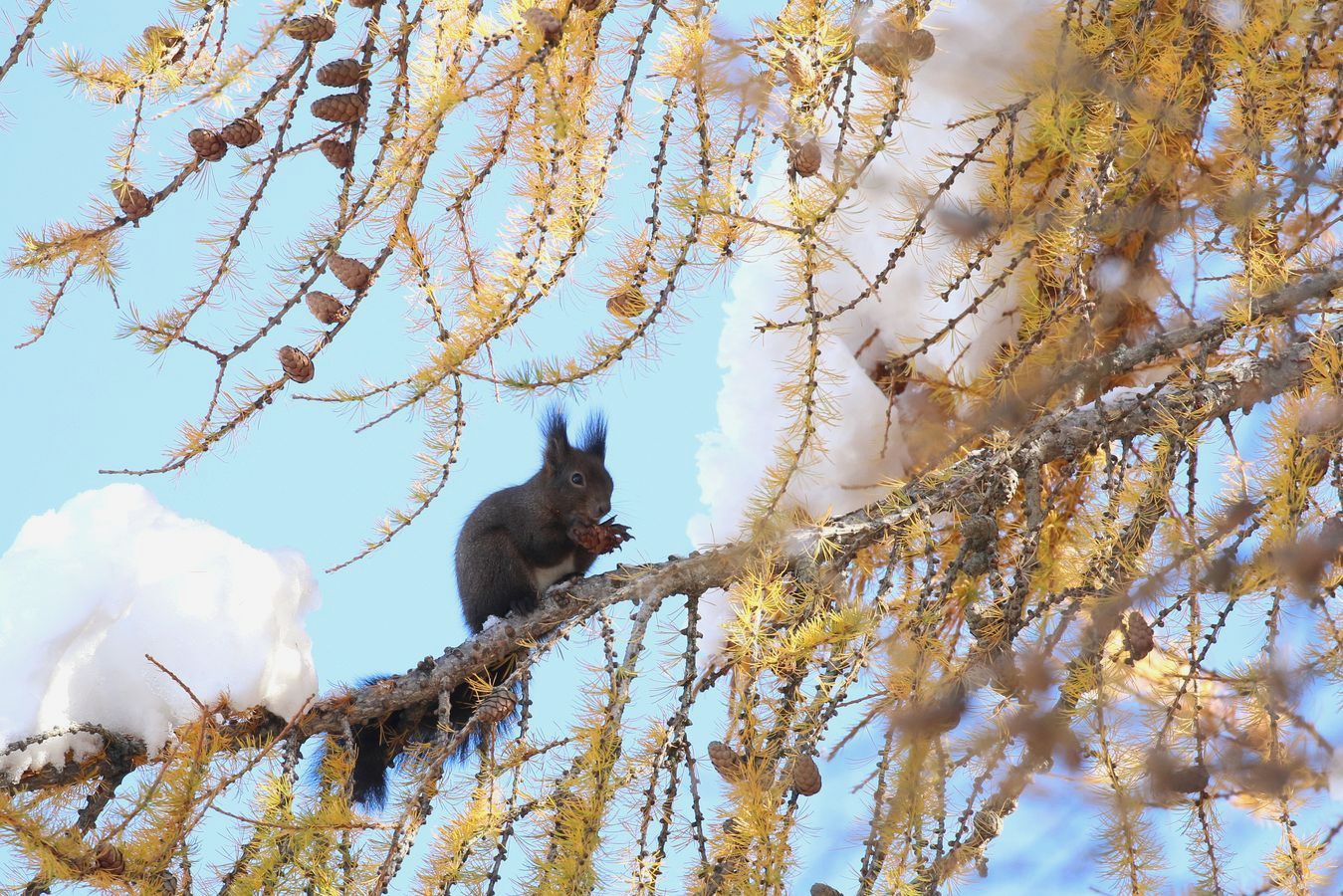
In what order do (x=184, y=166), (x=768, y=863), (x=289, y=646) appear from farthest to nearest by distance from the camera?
(x=289, y=646) → (x=184, y=166) → (x=768, y=863)

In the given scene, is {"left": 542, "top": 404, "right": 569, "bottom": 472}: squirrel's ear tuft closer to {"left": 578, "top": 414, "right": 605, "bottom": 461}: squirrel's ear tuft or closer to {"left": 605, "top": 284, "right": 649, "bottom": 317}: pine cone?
{"left": 578, "top": 414, "right": 605, "bottom": 461}: squirrel's ear tuft

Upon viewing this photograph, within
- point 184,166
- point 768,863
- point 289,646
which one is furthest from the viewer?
point 289,646

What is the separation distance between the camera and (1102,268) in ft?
7.13

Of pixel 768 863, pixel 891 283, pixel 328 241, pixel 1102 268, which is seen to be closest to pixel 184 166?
pixel 328 241

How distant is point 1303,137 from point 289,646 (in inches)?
61.9

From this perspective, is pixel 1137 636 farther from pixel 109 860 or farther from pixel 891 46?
pixel 109 860

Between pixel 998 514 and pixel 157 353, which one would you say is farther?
pixel 998 514

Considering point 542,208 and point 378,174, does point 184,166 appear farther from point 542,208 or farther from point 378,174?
point 542,208

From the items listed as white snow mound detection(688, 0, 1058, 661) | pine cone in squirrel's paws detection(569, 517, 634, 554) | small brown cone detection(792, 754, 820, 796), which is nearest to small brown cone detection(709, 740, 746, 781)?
small brown cone detection(792, 754, 820, 796)

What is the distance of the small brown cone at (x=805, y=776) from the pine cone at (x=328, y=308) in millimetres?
720

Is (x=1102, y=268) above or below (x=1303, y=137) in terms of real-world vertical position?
above

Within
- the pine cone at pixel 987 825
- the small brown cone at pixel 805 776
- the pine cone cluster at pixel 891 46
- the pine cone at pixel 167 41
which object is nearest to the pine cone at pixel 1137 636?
the pine cone at pixel 987 825

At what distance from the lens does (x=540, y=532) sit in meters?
3.04

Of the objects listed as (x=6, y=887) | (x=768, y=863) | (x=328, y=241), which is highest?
(x=328, y=241)
